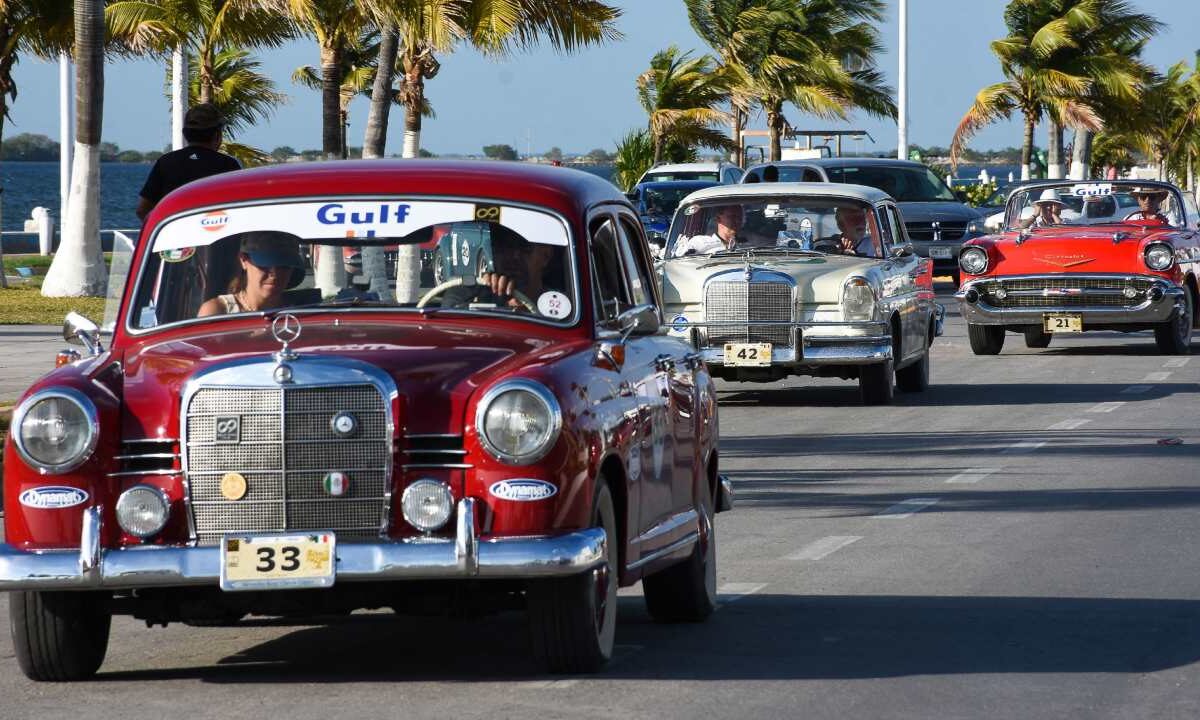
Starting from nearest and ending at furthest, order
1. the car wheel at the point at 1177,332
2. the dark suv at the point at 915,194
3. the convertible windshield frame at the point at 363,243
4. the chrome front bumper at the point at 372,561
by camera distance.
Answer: the chrome front bumper at the point at 372,561 → the convertible windshield frame at the point at 363,243 → the car wheel at the point at 1177,332 → the dark suv at the point at 915,194

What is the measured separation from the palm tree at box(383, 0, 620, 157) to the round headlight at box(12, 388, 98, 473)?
787 inches

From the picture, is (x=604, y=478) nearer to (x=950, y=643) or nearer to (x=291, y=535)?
(x=291, y=535)

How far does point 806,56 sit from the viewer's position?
174 feet

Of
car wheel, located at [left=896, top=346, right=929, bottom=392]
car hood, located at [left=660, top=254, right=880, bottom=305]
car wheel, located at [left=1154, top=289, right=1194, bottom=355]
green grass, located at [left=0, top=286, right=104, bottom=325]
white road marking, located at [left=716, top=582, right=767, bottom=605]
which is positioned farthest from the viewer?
green grass, located at [left=0, top=286, right=104, bottom=325]

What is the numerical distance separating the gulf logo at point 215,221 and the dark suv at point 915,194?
25.5 metres

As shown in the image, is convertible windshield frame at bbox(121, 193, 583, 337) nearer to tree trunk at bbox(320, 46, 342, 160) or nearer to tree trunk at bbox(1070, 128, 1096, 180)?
tree trunk at bbox(320, 46, 342, 160)

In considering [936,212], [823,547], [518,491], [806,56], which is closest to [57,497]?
[518,491]

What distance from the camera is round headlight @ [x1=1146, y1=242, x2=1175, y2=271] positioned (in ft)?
72.8

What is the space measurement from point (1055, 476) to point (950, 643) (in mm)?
5669

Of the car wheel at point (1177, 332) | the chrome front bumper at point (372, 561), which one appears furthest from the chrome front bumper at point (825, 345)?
the chrome front bumper at point (372, 561)

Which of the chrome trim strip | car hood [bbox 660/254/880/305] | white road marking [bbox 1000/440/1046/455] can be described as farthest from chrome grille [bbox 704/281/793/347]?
the chrome trim strip

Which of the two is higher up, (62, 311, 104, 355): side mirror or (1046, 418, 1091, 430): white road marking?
(62, 311, 104, 355): side mirror

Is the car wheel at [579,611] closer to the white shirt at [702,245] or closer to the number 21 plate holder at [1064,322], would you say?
the white shirt at [702,245]

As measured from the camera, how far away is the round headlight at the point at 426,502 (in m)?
6.43
